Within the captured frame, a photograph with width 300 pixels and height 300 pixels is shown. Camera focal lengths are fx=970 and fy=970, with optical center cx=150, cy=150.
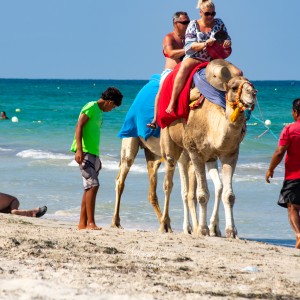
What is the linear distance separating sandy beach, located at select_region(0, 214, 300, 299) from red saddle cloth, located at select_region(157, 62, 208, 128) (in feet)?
4.51

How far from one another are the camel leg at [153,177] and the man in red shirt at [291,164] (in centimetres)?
269

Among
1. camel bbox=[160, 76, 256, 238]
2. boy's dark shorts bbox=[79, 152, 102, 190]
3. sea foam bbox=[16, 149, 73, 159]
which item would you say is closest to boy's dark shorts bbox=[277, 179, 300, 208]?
camel bbox=[160, 76, 256, 238]

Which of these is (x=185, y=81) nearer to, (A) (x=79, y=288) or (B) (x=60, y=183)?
(A) (x=79, y=288)

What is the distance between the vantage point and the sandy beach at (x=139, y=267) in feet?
22.3

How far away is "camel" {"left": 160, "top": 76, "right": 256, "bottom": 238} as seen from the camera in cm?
966

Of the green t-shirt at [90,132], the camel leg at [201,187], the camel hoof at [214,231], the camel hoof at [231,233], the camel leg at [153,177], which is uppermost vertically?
the green t-shirt at [90,132]

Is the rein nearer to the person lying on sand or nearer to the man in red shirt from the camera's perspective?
the man in red shirt

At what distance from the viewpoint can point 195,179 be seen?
37.3 ft

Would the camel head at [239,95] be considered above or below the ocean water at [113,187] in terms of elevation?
above

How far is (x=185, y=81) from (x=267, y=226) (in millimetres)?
3760

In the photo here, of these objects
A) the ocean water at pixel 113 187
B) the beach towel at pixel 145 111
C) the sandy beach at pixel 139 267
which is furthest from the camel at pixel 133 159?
the sandy beach at pixel 139 267

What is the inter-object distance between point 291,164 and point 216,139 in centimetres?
82

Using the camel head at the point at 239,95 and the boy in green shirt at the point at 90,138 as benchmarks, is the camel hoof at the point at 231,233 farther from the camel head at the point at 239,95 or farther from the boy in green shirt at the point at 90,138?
the boy in green shirt at the point at 90,138

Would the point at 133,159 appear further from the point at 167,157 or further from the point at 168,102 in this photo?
the point at 168,102
